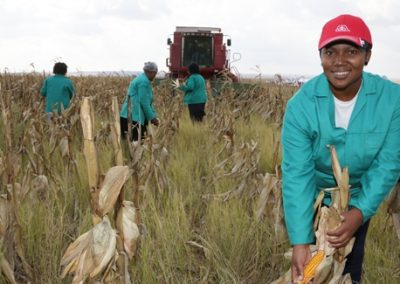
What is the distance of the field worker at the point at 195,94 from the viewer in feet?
27.6

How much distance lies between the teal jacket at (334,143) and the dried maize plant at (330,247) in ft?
0.29

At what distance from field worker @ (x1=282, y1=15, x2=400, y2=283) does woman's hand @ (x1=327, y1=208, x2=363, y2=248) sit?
0.02m

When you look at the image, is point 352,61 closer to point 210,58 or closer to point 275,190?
point 275,190

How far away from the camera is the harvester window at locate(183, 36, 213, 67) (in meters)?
14.5

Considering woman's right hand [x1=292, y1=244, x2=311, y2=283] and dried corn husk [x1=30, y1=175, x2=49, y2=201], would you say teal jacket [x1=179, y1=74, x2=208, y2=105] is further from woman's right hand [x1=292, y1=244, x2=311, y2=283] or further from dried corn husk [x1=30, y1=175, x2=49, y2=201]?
woman's right hand [x1=292, y1=244, x2=311, y2=283]

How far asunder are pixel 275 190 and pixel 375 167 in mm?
800

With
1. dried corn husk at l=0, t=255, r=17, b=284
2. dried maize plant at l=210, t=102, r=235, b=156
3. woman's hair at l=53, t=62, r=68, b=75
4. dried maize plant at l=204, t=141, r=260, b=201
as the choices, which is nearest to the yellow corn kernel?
dried corn husk at l=0, t=255, r=17, b=284

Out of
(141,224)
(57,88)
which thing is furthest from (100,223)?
(57,88)

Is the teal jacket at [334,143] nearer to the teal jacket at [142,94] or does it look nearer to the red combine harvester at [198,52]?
the teal jacket at [142,94]

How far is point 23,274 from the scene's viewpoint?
2.49m

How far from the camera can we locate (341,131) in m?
1.75

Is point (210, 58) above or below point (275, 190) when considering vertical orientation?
above

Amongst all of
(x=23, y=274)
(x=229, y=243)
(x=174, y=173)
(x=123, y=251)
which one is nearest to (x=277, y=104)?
(x=174, y=173)

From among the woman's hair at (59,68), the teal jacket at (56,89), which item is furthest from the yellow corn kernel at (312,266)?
the woman's hair at (59,68)
